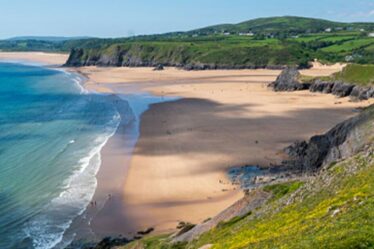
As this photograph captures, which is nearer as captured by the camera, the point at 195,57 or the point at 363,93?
the point at 363,93

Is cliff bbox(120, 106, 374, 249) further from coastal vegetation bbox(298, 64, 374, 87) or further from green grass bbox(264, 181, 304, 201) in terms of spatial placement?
coastal vegetation bbox(298, 64, 374, 87)

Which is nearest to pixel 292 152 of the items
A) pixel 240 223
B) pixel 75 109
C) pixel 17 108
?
pixel 240 223

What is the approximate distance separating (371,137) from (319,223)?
20.2 metres

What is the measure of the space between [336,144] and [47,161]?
31.7 meters

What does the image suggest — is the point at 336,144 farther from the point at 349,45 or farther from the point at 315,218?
the point at 349,45

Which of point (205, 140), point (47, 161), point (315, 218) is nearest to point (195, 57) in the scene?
point (205, 140)

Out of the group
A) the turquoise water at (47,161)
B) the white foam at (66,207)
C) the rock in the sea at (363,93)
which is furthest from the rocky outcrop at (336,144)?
the rock in the sea at (363,93)

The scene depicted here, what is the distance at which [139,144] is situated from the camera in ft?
199

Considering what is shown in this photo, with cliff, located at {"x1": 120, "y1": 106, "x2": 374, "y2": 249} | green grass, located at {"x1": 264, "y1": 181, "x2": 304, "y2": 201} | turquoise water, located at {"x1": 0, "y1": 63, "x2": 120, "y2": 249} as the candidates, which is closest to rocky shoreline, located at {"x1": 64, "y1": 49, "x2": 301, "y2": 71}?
turquoise water, located at {"x1": 0, "y1": 63, "x2": 120, "y2": 249}

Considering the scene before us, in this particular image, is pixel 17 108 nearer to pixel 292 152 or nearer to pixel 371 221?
pixel 292 152

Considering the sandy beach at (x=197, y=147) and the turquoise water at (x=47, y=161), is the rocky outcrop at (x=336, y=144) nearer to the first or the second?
the sandy beach at (x=197, y=147)

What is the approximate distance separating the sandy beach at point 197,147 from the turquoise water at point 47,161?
2.57m

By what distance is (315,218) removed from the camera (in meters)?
17.7

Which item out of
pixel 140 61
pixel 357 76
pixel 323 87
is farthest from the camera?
pixel 140 61
